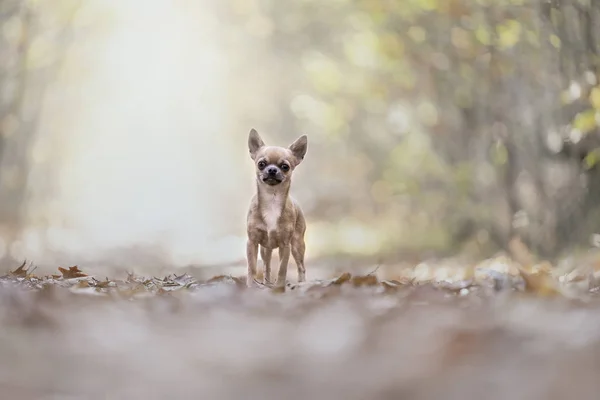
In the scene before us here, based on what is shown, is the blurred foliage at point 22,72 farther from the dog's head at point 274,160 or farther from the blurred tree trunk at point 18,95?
the dog's head at point 274,160

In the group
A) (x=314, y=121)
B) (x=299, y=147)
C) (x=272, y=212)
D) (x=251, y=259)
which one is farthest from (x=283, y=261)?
(x=314, y=121)

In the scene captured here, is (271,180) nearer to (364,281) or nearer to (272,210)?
(272,210)

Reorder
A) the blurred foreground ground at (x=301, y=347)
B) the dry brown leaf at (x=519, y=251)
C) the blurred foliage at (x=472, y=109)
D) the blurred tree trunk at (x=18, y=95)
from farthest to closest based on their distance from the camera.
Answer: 1. the blurred tree trunk at (x=18, y=95)
2. the dry brown leaf at (x=519, y=251)
3. the blurred foliage at (x=472, y=109)
4. the blurred foreground ground at (x=301, y=347)

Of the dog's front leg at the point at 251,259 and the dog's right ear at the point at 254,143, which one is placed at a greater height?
the dog's right ear at the point at 254,143

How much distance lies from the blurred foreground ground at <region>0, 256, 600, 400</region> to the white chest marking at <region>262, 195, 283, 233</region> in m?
2.14

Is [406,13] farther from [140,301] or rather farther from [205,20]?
[205,20]

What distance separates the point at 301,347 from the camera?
82.4 inches

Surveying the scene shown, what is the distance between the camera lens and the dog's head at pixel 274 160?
552cm

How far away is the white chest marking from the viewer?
545cm

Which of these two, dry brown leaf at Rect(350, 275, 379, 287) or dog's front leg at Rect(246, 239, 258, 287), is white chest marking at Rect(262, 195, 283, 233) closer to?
dog's front leg at Rect(246, 239, 258, 287)

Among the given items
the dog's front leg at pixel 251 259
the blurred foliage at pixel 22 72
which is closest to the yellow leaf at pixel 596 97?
the dog's front leg at pixel 251 259

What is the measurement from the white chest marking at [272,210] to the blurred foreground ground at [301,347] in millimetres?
2138

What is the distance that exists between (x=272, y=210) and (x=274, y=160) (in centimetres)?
43

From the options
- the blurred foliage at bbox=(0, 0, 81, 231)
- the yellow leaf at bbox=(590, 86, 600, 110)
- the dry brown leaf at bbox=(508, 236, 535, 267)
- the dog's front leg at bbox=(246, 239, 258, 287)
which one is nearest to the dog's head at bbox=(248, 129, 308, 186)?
the dog's front leg at bbox=(246, 239, 258, 287)
